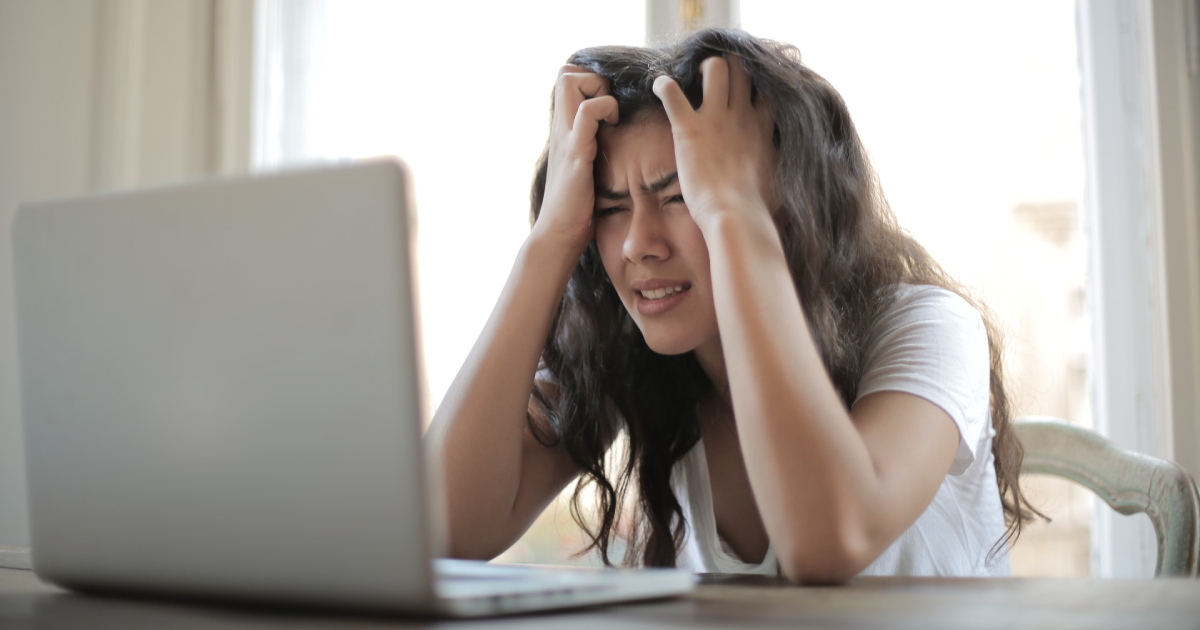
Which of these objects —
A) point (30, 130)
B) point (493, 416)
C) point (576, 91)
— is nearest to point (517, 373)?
point (493, 416)

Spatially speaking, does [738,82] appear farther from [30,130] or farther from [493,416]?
[30,130]

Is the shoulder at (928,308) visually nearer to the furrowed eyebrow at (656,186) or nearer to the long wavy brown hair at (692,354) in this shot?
the long wavy brown hair at (692,354)

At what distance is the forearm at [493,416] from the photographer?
3.65ft

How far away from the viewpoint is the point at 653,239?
1168 millimetres

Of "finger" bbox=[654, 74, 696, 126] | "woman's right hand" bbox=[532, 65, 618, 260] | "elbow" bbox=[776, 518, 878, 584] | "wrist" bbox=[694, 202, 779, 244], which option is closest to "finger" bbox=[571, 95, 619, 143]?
"woman's right hand" bbox=[532, 65, 618, 260]

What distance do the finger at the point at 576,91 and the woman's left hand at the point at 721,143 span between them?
0.15 meters

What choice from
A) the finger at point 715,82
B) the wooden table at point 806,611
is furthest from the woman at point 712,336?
the wooden table at point 806,611

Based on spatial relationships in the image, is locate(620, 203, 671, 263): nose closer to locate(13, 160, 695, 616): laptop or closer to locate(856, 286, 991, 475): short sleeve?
locate(856, 286, 991, 475): short sleeve

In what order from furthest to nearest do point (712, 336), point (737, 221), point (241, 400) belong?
point (712, 336) → point (737, 221) → point (241, 400)

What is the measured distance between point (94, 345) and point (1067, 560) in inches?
73.1

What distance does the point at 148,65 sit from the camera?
7.10 feet

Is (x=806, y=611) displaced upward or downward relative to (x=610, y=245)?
downward

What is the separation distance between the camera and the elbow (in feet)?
2.47

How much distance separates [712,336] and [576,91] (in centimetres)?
38
